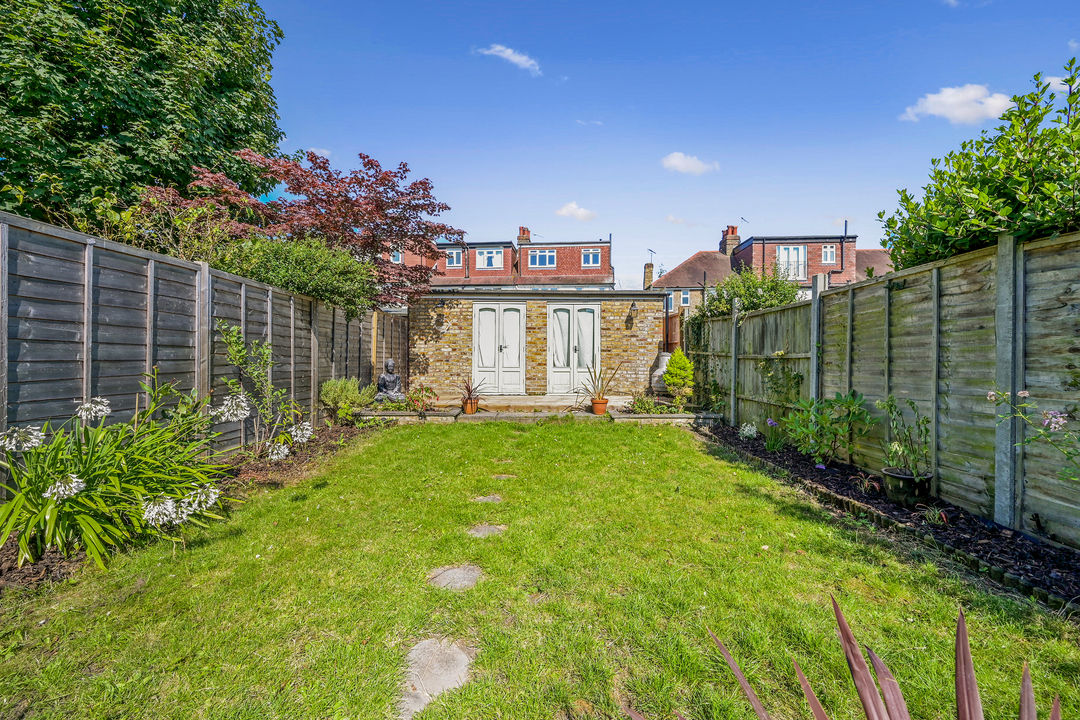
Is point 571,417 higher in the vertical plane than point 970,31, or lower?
lower

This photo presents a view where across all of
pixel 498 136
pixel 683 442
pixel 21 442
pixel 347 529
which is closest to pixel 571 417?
pixel 683 442

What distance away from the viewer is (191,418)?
3814mm

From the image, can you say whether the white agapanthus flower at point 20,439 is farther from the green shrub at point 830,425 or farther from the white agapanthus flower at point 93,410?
the green shrub at point 830,425

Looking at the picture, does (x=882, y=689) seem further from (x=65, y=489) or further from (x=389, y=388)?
(x=389, y=388)

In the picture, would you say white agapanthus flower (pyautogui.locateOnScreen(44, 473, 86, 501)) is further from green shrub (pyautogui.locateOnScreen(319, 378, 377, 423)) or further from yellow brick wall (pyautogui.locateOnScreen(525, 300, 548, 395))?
yellow brick wall (pyautogui.locateOnScreen(525, 300, 548, 395))

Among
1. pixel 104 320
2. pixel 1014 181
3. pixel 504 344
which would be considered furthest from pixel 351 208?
pixel 1014 181

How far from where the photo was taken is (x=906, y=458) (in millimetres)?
3789

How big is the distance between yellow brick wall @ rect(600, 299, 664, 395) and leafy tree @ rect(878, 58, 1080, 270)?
7.75m

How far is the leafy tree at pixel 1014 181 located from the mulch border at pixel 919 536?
2109mm

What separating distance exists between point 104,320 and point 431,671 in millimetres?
3613

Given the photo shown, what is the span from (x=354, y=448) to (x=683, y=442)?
4718 mm

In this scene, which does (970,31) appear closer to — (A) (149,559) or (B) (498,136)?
(B) (498,136)

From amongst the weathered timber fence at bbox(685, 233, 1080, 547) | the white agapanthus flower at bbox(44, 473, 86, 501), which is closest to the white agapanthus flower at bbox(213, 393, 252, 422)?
the white agapanthus flower at bbox(44, 473, 86, 501)

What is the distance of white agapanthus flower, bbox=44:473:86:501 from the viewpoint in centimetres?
255
